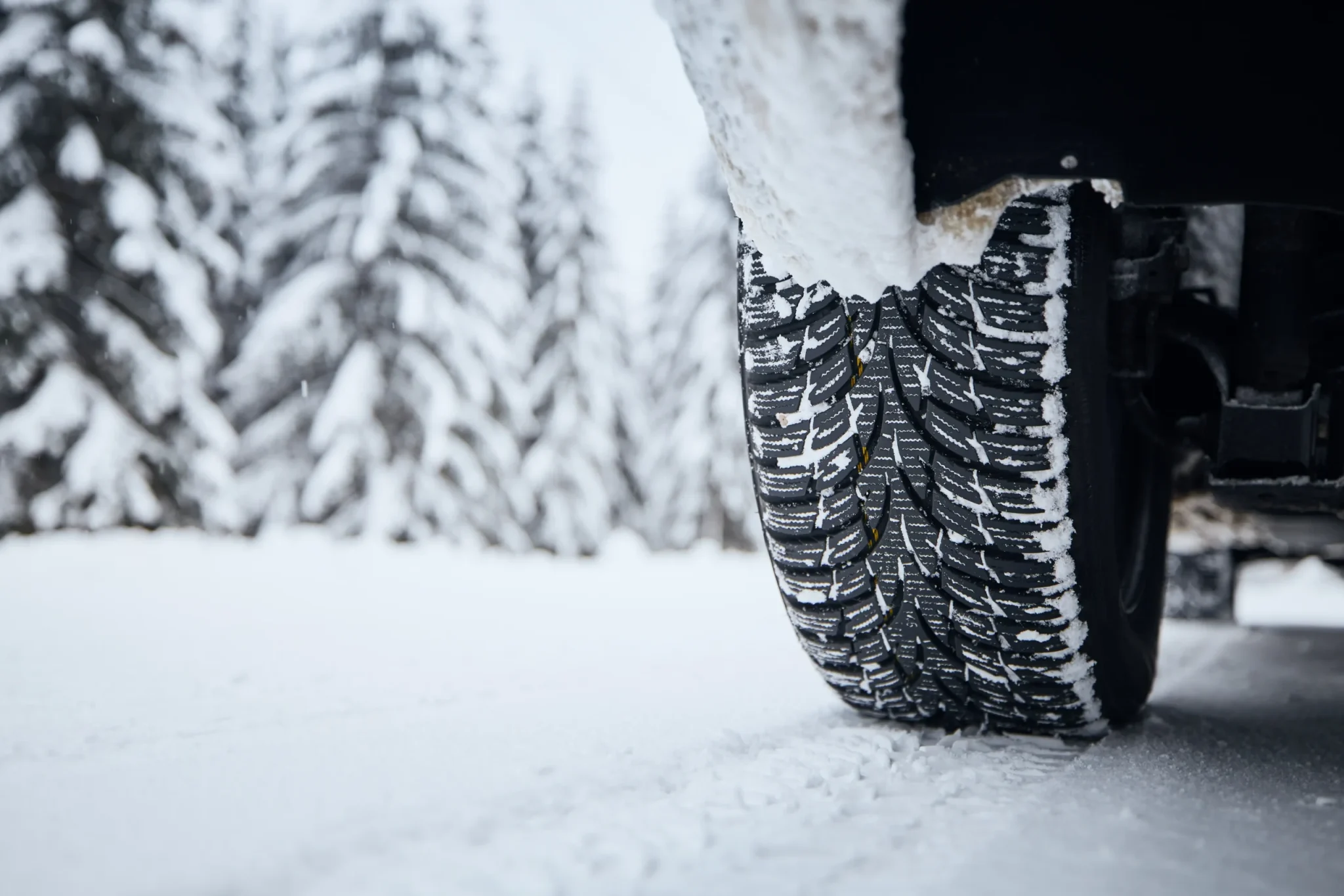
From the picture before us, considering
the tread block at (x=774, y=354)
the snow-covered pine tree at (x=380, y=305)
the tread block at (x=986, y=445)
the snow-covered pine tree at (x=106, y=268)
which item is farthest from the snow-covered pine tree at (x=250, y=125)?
the tread block at (x=986, y=445)

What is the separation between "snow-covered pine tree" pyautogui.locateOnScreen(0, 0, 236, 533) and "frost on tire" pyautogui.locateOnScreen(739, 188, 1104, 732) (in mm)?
10325

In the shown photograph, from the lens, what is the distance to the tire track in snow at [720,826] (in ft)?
2.90

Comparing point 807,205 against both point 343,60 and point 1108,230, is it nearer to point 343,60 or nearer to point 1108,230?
point 1108,230

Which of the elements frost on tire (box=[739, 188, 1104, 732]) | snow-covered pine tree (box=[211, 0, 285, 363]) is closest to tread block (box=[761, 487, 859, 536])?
frost on tire (box=[739, 188, 1104, 732])

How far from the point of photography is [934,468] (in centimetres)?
125

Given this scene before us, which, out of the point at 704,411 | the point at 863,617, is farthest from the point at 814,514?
the point at 704,411

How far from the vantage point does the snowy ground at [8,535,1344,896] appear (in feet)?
2.98

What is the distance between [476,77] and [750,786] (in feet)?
43.7

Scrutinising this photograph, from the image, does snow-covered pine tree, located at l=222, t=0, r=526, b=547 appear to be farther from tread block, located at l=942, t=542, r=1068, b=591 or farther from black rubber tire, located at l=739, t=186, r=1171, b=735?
tread block, located at l=942, t=542, r=1068, b=591

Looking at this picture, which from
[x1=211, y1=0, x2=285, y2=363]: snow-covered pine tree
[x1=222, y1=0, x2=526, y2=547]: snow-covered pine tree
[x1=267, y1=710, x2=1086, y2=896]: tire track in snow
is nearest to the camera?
[x1=267, y1=710, x2=1086, y2=896]: tire track in snow

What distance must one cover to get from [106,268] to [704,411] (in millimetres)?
8867

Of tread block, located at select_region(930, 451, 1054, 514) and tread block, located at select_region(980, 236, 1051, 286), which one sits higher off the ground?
tread block, located at select_region(980, 236, 1051, 286)

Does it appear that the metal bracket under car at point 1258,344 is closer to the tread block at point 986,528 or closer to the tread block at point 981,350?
the tread block at point 981,350

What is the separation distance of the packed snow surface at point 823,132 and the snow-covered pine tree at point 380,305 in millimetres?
10949
